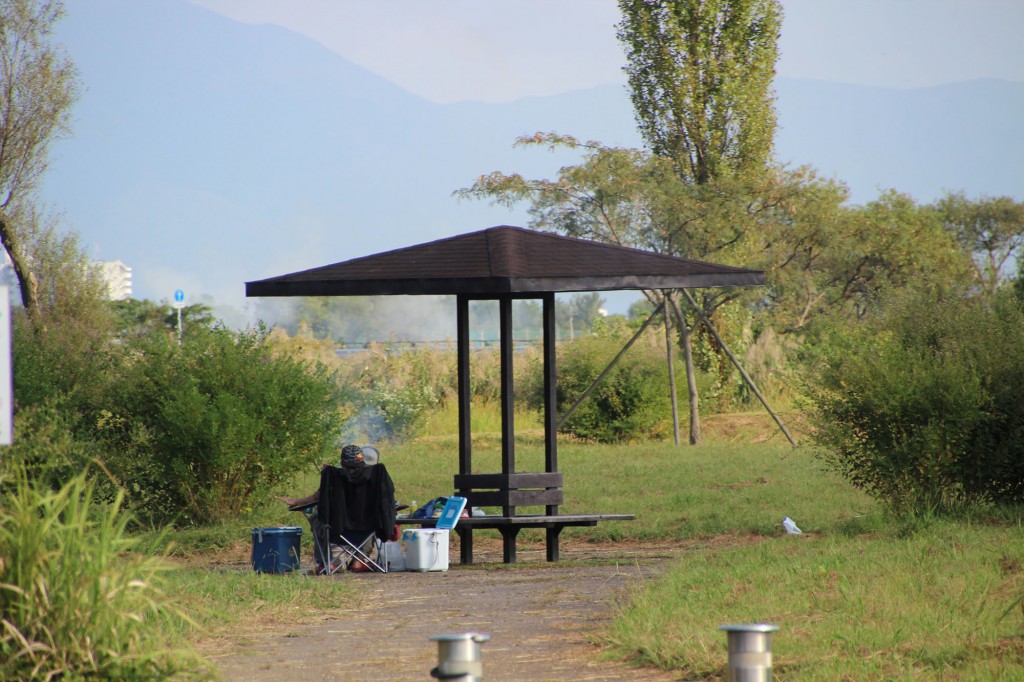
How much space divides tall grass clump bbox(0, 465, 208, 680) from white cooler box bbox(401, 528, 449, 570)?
5267 millimetres

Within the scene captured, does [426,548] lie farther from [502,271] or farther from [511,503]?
[502,271]

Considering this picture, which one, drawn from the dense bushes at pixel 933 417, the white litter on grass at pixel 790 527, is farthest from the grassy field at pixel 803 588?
the dense bushes at pixel 933 417

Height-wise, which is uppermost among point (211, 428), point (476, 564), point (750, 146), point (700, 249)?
point (750, 146)

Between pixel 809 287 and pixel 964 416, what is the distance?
85.6 ft

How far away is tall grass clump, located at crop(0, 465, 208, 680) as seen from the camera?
518 centimetres

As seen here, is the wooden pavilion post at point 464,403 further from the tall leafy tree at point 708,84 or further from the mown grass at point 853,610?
the tall leafy tree at point 708,84

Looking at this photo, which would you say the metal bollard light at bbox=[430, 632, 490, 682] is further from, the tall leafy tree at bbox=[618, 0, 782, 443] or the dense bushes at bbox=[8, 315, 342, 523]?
the tall leafy tree at bbox=[618, 0, 782, 443]

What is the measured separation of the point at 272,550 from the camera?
34.3 feet

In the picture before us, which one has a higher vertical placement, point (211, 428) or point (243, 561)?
point (211, 428)

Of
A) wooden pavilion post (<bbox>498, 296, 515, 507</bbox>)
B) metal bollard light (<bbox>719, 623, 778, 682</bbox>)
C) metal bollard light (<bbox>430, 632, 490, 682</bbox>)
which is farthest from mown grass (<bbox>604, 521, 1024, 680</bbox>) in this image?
wooden pavilion post (<bbox>498, 296, 515, 507</bbox>)

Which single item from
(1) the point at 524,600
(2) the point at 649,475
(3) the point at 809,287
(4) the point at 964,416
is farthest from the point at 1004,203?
(1) the point at 524,600

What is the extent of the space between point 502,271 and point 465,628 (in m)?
3.82

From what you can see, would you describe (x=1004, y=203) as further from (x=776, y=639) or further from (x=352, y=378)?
(x=776, y=639)

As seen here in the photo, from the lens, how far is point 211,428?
42.9 ft
